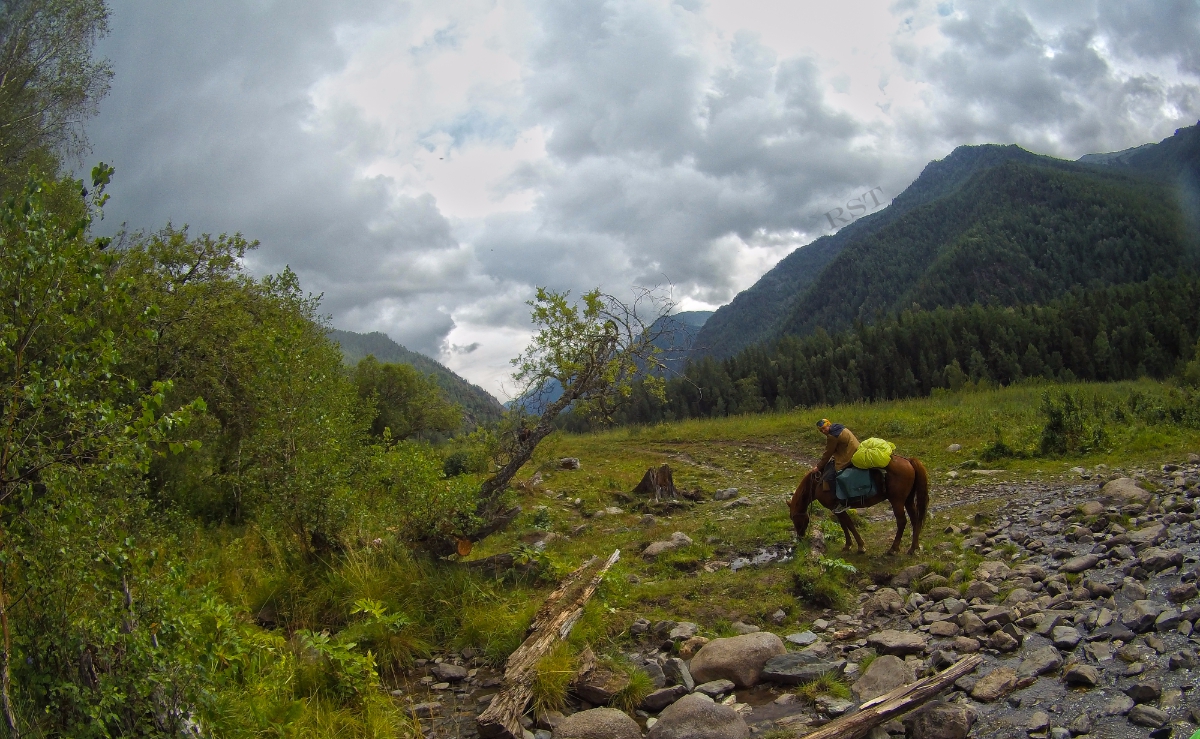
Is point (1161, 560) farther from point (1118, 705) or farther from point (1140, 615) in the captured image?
point (1118, 705)

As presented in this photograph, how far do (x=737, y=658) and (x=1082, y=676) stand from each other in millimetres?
2859

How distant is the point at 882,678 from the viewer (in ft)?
18.9

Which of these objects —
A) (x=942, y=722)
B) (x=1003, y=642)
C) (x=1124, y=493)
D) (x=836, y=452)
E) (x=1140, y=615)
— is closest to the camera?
(x=942, y=722)

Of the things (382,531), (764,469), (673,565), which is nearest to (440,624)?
(382,531)

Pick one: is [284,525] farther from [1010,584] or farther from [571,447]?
[571,447]

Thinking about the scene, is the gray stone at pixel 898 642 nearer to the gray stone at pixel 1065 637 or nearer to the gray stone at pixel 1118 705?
the gray stone at pixel 1065 637

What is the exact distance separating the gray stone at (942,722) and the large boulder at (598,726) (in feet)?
7.27

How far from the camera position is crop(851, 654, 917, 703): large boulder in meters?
5.63

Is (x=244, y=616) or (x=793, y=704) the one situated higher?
(x=244, y=616)

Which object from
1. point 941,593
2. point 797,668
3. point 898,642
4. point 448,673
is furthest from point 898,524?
point 448,673

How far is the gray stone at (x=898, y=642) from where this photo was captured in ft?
21.1

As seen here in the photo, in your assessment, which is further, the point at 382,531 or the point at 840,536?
the point at 840,536

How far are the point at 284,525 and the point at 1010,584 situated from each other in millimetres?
9524

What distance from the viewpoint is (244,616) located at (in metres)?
8.05
